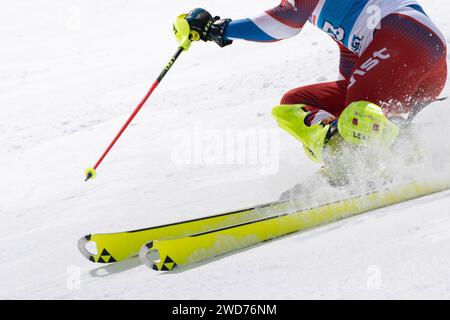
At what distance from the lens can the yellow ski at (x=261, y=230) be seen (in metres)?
3.21

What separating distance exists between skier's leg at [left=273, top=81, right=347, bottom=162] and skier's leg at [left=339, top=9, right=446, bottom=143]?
Answer: 0.25m

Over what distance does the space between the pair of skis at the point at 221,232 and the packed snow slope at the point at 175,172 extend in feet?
0.36

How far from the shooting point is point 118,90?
1009cm

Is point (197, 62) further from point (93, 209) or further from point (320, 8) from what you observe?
point (320, 8)

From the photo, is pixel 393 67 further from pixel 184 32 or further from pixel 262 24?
pixel 184 32

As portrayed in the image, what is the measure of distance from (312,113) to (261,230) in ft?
3.97

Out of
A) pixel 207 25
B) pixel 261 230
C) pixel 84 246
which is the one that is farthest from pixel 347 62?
pixel 84 246

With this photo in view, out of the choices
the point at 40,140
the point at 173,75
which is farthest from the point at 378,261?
the point at 173,75

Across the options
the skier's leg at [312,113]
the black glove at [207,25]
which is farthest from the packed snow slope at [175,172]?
the black glove at [207,25]

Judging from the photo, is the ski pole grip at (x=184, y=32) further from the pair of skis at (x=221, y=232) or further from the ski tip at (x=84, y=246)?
the ski tip at (x=84, y=246)

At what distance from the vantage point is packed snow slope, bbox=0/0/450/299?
8.80ft

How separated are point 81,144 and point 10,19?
1080cm

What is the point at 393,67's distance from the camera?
4.02 m

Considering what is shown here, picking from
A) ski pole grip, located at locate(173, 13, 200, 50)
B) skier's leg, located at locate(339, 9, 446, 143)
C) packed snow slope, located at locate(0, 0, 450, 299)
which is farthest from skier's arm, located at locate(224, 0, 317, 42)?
packed snow slope, located at locate(0, 0, 450, 299)
